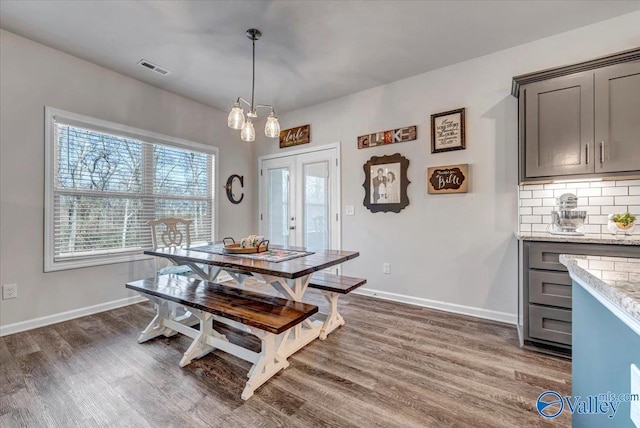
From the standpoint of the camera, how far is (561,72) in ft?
7.26

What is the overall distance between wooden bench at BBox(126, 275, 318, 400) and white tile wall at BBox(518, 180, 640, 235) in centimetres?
220

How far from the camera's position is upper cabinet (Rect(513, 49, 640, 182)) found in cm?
203

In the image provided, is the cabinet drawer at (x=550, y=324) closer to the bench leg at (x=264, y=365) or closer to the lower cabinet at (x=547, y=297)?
A: the lower cabinet at (x=547, y=297)

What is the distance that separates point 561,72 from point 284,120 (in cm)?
337

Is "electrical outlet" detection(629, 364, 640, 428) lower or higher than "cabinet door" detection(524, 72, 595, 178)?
lower

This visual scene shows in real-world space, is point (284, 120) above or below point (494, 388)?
above

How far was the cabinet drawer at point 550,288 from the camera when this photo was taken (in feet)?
6.82

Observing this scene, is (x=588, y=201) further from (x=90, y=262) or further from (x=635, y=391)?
(x=90, y=262)

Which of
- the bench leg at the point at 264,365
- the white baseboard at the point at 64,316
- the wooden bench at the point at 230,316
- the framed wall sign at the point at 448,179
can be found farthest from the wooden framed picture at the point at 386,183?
the white baseboard at the point at 64,316

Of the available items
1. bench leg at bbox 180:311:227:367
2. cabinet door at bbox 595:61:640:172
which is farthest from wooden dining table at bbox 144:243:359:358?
cabinet door at bbox 595:61:640:172

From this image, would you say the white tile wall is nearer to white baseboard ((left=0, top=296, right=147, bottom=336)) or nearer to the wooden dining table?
the wooden dining table

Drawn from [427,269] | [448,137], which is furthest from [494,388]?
[448,137]

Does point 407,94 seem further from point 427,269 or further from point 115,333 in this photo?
point 115,333

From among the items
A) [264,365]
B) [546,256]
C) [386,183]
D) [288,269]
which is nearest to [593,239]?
[546,256]
